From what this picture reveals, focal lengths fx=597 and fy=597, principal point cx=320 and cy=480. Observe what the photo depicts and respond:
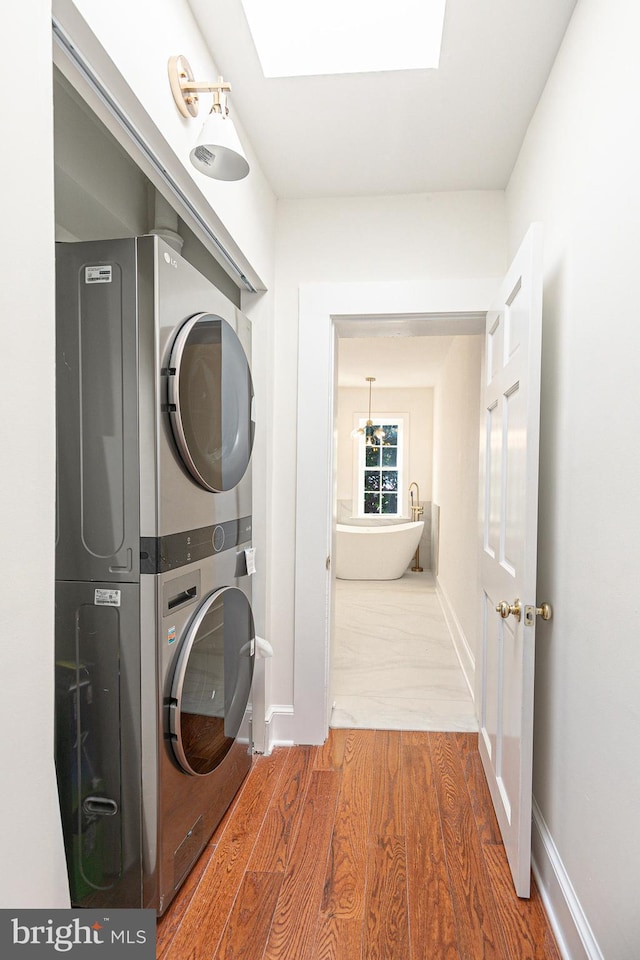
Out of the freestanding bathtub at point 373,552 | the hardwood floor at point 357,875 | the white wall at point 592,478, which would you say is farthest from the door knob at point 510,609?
the freestanding bathtub at point 373,552

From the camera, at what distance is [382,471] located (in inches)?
327

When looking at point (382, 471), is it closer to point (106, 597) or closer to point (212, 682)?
point (212, 682)

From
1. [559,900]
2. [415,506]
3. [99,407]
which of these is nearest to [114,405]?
[99,407]

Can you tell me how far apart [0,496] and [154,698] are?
32.4 inches

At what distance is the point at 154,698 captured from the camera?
1.50m

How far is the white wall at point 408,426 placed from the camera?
26.7ft

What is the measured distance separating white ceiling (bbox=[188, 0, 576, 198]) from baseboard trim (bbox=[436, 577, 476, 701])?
256 cm

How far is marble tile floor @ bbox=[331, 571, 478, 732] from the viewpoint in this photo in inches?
118

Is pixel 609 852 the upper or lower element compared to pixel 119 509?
lower

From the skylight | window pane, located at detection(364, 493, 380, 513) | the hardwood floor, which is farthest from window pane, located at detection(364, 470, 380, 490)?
the skylight

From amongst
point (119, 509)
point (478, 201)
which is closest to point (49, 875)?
point (119, 509)

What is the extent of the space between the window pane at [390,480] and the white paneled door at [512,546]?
5804 mm

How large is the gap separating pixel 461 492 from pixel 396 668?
149 cm

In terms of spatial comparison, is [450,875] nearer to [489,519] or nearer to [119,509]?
[489,519]
